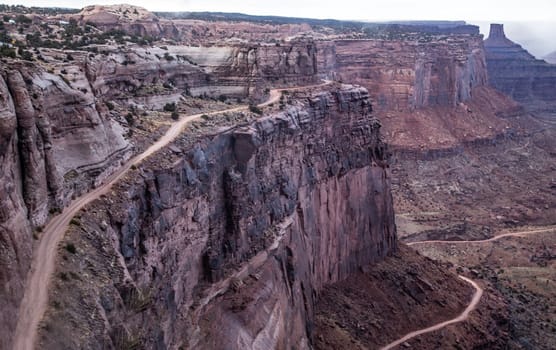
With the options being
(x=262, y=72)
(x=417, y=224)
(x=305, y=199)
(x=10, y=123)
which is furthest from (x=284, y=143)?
(x=417, y=224)

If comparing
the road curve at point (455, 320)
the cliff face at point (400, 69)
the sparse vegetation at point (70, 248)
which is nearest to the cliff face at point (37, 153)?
the sparse vegetation at point (70, 248)

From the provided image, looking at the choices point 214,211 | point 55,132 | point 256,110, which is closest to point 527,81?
point 256,110

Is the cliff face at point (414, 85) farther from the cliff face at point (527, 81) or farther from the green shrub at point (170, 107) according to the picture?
the green shrub at point (170, 107)

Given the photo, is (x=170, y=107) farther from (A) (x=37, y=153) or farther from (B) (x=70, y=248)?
(B) (x=70, y=248)

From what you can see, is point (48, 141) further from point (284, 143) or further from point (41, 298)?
point (284, 143)

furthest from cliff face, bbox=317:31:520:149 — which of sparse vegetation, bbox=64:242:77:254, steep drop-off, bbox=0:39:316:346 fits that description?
sparse vegetation, bbox=64:242:77:254
